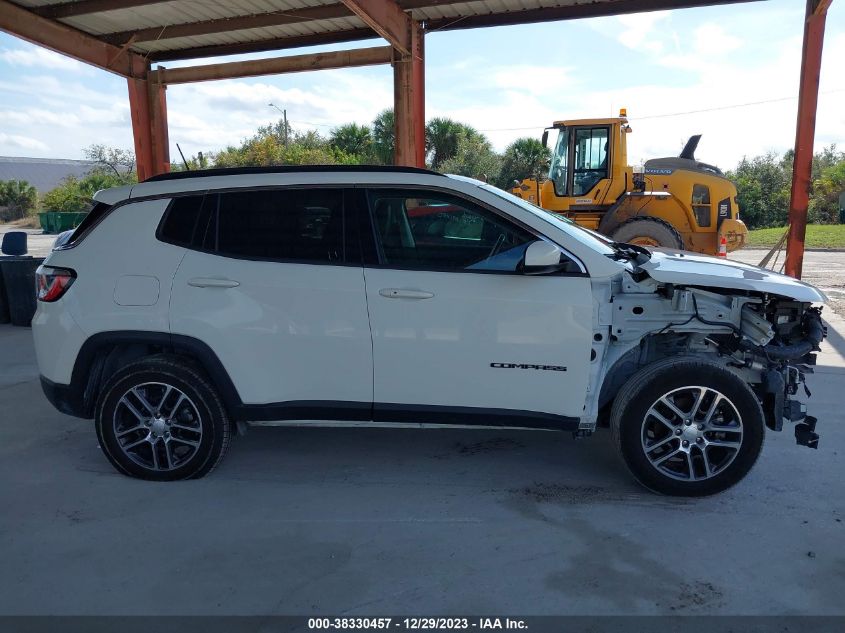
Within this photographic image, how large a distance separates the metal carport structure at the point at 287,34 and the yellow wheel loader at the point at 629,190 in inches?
52.1

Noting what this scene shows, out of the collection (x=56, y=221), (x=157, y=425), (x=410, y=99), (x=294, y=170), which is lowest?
(x=157, y=425)

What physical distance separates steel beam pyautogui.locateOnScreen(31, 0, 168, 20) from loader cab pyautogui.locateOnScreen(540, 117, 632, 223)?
7307mm

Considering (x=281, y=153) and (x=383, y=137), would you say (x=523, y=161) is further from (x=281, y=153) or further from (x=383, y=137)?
(x=281, y=153)

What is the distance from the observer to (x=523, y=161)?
35.2m

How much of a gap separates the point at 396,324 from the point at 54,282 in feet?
7.14

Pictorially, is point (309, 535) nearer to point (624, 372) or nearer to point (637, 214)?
point (624, 372)

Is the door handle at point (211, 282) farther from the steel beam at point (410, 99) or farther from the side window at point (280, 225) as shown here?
the steel beam at point (410, 99)

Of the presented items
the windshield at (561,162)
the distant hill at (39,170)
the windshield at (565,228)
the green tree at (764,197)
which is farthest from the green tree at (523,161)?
the distant hill at (39,170)

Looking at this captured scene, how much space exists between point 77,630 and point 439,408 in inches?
79.8

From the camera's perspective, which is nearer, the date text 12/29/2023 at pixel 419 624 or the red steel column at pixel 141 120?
the date text 12/29/2023 at pixel 419 624

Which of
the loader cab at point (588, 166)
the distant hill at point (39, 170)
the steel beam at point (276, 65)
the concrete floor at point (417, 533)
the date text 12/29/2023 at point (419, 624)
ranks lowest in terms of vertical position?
the date text 12/29/2023 at point (419, 624)

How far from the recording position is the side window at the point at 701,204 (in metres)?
11.3

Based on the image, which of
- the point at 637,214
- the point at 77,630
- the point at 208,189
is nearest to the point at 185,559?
the point at 77,630

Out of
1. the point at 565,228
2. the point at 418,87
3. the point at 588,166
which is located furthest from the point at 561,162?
the point at 565,228
